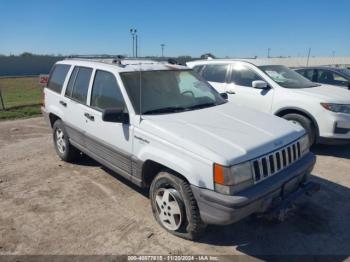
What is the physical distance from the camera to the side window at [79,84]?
191 inches

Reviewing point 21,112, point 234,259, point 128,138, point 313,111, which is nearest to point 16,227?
point 128,138

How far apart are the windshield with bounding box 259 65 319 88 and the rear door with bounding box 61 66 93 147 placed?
12.9ft

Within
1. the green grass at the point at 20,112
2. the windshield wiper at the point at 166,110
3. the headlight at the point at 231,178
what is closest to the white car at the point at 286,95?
the windshield wiper at the point at 166,110

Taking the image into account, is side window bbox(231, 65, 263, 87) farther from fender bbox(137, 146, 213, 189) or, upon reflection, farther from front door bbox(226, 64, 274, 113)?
fender bbox(137, 146, 213, 189)

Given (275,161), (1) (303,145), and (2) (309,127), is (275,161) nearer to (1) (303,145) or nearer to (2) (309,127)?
(1) (303,145)

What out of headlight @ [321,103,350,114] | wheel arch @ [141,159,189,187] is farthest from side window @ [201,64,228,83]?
wheel arch @ [141,159,189,187]

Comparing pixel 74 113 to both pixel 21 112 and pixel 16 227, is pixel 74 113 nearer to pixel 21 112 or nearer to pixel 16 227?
pixel 16 227

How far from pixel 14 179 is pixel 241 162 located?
13.1 ft

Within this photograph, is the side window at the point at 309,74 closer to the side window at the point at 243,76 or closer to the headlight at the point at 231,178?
the side window at the point at 243,76

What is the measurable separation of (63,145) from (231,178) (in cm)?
388

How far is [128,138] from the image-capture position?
3.92 meters

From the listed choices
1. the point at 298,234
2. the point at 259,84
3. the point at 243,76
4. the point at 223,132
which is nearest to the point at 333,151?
the point at 259,84

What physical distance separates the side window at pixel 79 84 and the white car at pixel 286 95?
345cm

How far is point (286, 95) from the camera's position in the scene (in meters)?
6.47
